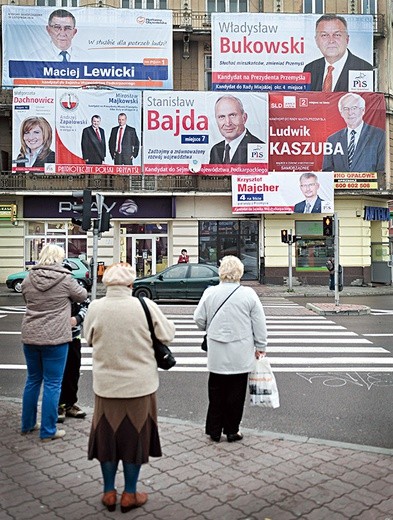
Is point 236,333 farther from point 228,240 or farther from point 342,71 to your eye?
point 342,71

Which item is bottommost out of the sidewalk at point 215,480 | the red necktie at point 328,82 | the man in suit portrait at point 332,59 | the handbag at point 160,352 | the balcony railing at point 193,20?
the sidewalk at point 215,480

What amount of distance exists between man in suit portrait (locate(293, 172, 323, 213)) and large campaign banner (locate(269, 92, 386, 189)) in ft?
3.11

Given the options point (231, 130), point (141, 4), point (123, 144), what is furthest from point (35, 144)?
point (231, 130)

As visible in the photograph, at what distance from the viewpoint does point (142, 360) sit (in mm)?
3666

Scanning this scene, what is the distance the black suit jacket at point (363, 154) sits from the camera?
26.0 m

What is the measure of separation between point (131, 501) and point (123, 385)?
0.77m

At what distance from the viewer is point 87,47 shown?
85.1ft

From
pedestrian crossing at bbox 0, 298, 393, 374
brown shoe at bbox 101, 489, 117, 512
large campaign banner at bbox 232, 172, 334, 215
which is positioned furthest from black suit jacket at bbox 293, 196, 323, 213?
brown shoe at bbox 101, 489, 117, 512

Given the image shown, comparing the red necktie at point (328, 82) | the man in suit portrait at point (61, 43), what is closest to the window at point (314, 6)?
the red necktie at point (328, 82)

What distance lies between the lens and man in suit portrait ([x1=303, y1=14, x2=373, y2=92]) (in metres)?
26.7

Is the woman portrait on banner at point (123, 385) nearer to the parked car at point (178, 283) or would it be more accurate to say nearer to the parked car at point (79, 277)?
the parked car at point (178, 283)

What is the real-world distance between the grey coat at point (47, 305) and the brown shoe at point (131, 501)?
1.64m

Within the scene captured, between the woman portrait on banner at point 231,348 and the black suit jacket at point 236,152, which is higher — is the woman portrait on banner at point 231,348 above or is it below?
below

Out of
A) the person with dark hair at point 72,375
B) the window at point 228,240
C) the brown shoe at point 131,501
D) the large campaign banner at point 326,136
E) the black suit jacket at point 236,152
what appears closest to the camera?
the brown shoe at point 131,501
